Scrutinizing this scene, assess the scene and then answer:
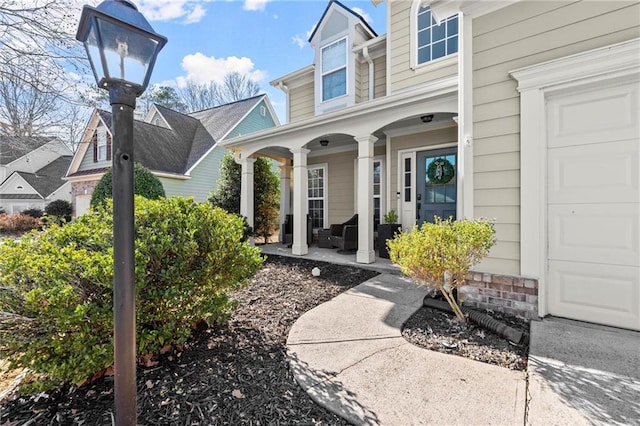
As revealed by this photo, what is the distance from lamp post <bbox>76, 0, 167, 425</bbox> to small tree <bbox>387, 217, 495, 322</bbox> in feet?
7.89

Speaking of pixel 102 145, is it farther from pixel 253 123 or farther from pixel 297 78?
pixel 297 78

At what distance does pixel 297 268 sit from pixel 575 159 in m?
4.21

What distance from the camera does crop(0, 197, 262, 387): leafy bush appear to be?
5.69ft

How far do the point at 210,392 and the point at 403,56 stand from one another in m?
7.03

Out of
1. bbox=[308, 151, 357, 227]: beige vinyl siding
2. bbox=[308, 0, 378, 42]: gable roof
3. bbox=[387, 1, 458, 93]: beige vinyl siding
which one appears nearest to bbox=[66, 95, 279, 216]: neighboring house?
bbox=[308, 151, 357, 227]: beige vinyl siding

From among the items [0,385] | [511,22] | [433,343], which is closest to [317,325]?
[433,343]

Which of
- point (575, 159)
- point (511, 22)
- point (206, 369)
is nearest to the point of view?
point (206, 369)

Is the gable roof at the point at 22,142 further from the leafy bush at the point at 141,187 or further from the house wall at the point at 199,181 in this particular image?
the house wall at the point at 199,181

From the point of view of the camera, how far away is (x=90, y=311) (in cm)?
180

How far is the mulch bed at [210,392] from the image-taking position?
5.59ft

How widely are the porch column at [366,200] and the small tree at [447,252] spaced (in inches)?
97.0

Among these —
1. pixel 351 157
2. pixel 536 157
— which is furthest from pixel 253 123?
pixel 536 157

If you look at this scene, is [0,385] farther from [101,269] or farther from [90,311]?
[101,269]

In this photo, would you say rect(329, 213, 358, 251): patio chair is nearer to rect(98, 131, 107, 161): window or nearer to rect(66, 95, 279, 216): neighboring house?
rect(66, 95, 279, 216): neighboring house
